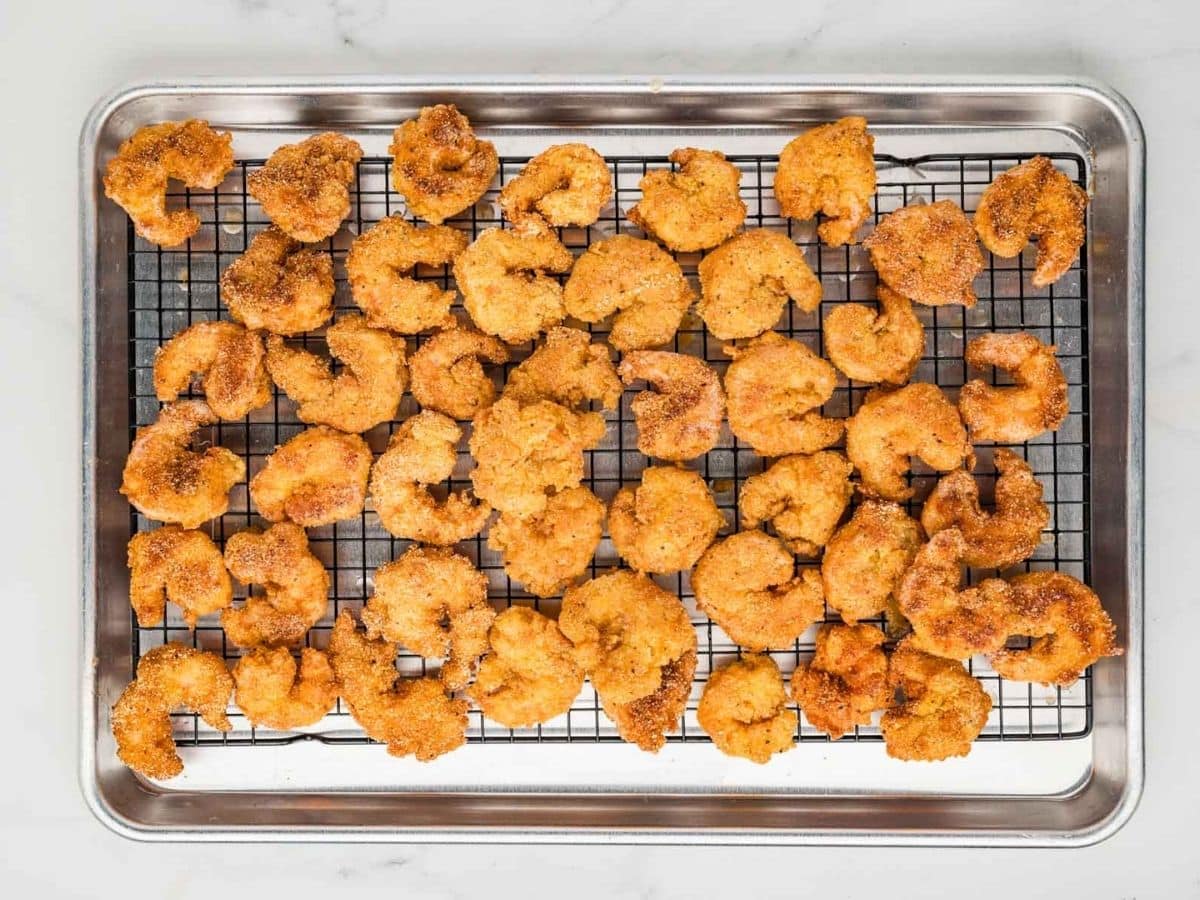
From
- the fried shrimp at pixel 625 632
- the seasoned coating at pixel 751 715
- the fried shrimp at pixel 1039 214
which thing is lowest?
the seasoned coating at pixel 751 715

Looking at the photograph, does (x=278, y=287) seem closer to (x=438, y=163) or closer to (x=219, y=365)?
(x=219, y=365)

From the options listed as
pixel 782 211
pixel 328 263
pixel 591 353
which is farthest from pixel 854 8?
pixel 328 263

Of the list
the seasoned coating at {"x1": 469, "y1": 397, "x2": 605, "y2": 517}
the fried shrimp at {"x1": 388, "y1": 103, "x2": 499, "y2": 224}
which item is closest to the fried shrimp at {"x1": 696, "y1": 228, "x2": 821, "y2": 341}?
the seasoned coating at {"x1": 469, "y1": 397, "x2": 605, "y2": 517}

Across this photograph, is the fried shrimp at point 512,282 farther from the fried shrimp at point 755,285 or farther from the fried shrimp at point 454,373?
the fried shrimp at point 755,285

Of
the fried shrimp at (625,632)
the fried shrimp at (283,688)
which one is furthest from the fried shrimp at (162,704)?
the fried shrimp at (625,632)

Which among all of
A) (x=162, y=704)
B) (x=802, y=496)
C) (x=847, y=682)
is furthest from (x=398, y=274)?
(x=847, y=682)

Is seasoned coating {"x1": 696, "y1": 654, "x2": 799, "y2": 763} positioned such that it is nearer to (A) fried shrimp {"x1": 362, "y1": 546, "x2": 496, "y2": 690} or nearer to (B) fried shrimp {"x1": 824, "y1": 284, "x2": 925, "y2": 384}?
(A) fried shrimp {"x1": 362, "y1": 546, "x2": 496, "y2": 690}

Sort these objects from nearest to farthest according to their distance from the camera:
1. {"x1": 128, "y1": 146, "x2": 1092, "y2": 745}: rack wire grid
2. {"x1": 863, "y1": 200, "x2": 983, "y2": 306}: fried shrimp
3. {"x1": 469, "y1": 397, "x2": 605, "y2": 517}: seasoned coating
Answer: {"x1": 469, "y1": 397, "x2": 605, "y2": 517}: seasoned coating < {"x1": 863, "y1": 200, "x2": 983, "y2": 306}: fried shrimp < {"x1": 128, "y1": 146, "x2": 1092, "y2": 745}: rack wire grid
